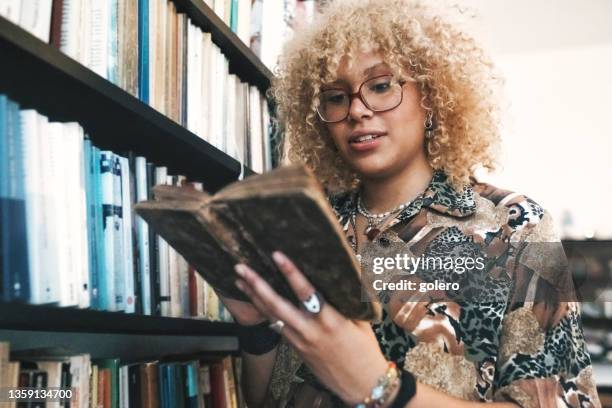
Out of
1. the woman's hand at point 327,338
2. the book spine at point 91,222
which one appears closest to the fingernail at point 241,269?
the woman's hand at point 327,338

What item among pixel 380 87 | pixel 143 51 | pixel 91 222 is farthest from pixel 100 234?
pixel 380 87

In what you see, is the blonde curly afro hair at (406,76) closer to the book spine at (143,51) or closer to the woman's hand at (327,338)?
the book spine at (143,51)

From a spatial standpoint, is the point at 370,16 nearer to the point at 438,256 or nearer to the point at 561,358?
the point at 438,256

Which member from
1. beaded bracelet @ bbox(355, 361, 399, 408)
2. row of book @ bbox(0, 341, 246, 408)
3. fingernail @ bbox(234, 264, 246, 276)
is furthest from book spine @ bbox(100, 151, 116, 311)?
beaded bracelet @ bbox(355, 361, 399, 408)

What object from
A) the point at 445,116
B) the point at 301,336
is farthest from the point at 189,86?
the point at 301,336

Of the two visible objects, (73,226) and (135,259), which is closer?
(73,226)

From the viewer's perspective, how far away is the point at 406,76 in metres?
1.12

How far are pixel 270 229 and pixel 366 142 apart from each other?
1.69ft

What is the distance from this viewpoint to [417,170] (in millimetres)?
1112

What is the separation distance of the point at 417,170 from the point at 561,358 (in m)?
0.45

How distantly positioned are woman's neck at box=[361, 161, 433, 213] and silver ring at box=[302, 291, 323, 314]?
0.49 metres

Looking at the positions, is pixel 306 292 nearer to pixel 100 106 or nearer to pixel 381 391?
pixel 381 391

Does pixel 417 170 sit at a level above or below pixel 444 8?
below
